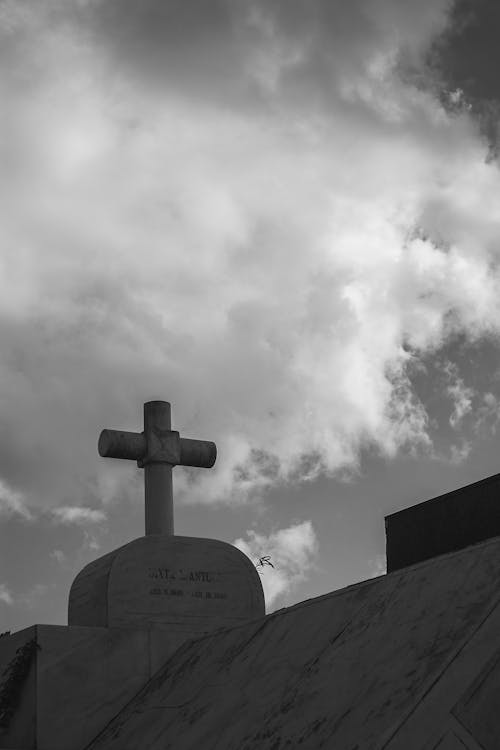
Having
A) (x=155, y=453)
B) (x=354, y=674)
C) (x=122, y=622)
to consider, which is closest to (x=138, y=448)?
(x=155, y=453)

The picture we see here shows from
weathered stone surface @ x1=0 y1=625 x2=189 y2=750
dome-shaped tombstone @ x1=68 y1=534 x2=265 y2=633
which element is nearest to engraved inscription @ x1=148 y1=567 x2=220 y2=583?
dome-shaped tombstone @ x1=68 y1=534 x2=265 y2=633

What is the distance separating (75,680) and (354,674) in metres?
3.73

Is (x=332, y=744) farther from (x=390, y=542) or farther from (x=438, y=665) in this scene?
(x=390, y=542)

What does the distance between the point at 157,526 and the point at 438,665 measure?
595 cm

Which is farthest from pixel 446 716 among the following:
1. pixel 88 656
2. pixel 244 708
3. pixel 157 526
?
pixel 157 526

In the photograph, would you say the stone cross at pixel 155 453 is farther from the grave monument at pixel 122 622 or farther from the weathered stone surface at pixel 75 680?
the weathered stone surface at pixel 75 680

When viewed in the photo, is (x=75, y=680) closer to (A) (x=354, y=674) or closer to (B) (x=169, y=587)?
(B) (x=169, y=587)

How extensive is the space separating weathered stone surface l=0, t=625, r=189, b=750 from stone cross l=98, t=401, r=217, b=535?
5.88ft

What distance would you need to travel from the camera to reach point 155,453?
34.3 feet

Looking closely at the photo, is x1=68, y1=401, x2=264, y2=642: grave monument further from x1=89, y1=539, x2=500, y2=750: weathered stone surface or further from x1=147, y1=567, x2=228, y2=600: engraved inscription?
x1=89, y1=539, x2=500, y2=750: weathered stone surface

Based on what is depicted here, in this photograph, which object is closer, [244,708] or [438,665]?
[438,665]

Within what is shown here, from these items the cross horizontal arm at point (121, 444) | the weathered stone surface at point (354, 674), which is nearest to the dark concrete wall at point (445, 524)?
the cross horizontal arm at point (121, 444)

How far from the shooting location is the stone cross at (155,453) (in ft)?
34.1

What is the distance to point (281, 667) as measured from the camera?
6.28 m
